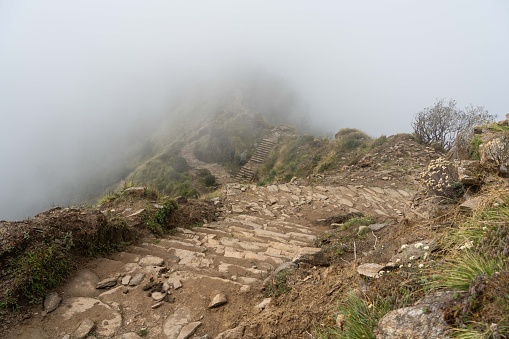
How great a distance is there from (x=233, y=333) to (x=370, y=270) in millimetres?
1473

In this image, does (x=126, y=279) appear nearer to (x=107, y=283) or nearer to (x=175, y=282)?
(x=107, y=283)

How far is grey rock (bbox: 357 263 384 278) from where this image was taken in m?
2.81

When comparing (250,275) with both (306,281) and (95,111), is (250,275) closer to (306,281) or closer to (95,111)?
(306,281)

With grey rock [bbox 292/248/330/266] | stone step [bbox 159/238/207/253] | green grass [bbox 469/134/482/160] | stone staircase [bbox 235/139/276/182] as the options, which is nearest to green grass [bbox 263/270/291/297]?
grey rock [bbox 292/248/330/266]

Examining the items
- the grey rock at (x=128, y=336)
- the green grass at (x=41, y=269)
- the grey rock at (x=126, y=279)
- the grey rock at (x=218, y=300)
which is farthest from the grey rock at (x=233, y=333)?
the green grass at (x=41, y=269)

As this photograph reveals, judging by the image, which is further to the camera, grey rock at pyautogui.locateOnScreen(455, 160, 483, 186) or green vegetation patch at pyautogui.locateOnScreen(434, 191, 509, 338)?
grey rock at pyautogui.locateOnScreen(455, 160, 483, 186)

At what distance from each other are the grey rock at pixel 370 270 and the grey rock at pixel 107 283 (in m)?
3.21

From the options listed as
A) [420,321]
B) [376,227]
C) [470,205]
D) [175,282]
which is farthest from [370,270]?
[175,282]

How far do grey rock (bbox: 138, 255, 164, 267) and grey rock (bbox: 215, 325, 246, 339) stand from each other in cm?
195

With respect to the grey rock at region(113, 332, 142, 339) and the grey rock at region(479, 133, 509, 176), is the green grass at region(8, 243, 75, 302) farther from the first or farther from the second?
the grey rock at region(479, 133, 509, 176)

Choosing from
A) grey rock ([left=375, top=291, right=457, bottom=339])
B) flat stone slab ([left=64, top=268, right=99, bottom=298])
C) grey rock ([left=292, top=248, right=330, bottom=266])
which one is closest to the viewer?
grey rock ([left=375, top=291, right=457, bottom=339])

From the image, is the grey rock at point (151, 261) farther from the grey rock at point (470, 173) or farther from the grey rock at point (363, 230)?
the grey rock at point (470, 173)

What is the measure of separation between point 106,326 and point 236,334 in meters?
1.51

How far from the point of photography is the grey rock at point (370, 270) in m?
2.81
